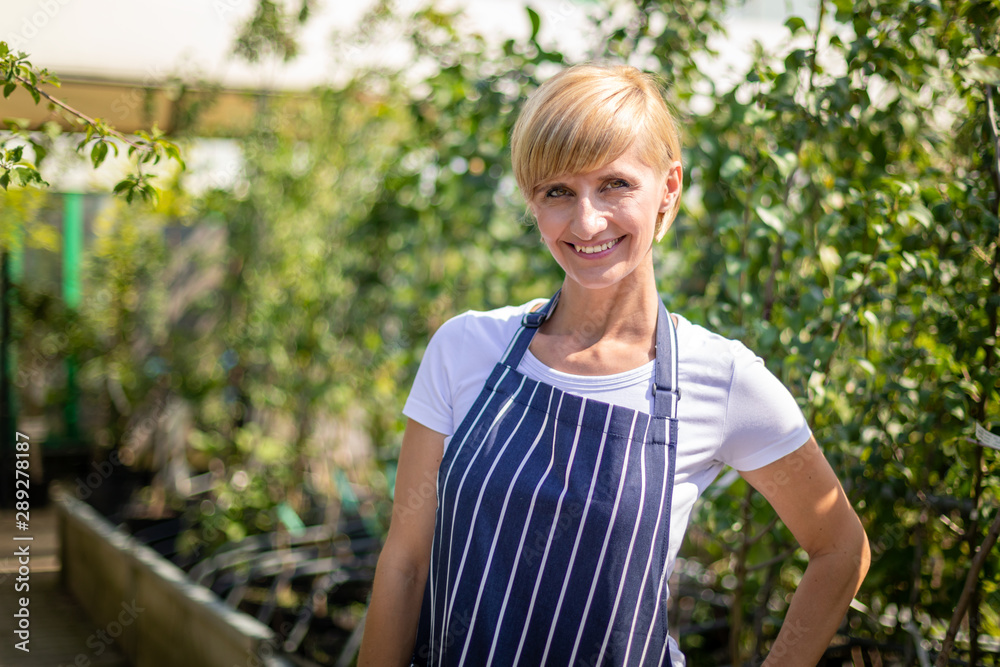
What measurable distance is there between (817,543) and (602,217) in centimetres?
59

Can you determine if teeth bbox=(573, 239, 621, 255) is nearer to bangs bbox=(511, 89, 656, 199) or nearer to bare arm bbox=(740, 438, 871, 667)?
bangs bbox=(511, 89, 656, 199)

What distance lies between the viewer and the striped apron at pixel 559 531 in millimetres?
1115

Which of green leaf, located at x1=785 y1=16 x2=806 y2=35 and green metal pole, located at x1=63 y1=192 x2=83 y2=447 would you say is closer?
green leaf, located at x1=785 y1=16 x2=806 y2=35

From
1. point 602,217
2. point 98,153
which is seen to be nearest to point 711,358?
point 602,217

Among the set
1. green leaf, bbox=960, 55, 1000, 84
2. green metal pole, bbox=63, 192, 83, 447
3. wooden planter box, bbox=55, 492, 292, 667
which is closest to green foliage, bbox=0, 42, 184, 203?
green leaf, bbox=960, 55, 1000, 84

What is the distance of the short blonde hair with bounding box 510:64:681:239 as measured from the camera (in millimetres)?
1121

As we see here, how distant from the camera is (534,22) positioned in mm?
2105

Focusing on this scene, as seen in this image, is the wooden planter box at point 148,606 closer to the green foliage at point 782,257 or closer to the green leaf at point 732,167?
the green foliage at point 782,257

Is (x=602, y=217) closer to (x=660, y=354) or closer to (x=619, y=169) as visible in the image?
(x=619, y=169)

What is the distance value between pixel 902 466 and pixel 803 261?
0.55m

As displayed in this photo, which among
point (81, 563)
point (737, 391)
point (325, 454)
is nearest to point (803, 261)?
point (737, 391)

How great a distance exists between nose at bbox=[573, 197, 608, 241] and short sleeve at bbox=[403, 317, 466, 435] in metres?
0.28

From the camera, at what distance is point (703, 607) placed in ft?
9.21

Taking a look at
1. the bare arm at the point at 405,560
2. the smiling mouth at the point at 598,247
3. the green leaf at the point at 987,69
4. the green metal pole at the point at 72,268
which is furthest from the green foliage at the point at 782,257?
the green metal pole at the point at 72,268
